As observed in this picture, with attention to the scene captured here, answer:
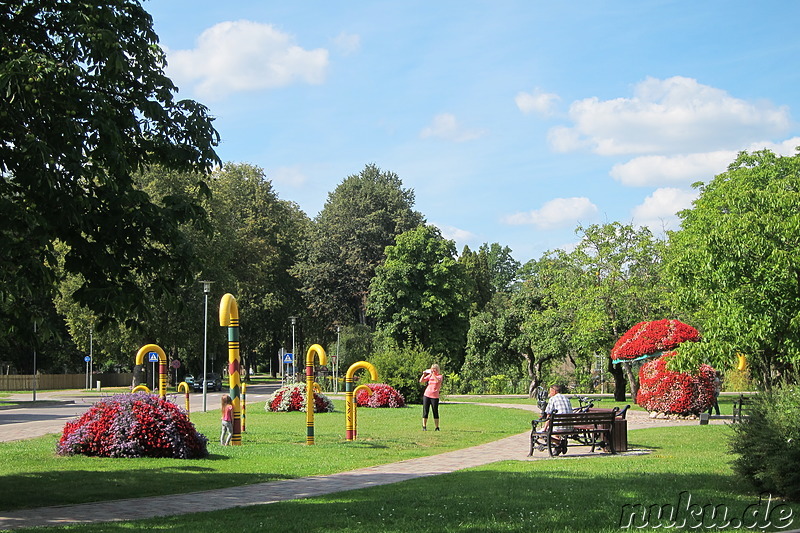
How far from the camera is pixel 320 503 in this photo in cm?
967

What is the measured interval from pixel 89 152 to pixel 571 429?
1044 centimetres

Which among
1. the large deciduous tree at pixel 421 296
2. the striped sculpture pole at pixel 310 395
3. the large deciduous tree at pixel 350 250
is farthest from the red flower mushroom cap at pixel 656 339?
the large deciduous tree at pixel 350 250

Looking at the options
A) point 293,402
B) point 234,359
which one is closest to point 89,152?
point 234,359

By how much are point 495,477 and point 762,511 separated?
13.4ft

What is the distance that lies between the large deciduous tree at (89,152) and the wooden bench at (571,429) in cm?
808

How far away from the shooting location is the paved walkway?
9234 millimetres

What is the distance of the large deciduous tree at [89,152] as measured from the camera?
8.73m

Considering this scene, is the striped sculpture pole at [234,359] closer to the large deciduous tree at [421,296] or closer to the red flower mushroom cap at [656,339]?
the red flower mushroom cap at [656,339]

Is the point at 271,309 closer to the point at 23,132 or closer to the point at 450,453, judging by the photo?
the point at 450,453

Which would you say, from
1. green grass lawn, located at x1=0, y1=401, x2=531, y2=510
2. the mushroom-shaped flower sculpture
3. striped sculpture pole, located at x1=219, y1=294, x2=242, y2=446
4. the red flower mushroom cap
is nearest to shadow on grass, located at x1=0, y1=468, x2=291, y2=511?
green grass lawn, located at x1=0, y1=401, x2=531, y2=510

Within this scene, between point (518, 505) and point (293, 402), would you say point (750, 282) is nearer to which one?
point (518, 505)

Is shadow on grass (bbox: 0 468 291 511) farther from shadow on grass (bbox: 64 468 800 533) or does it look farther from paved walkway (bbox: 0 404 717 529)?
shadow on grass (bbox: 64 468 800 533)

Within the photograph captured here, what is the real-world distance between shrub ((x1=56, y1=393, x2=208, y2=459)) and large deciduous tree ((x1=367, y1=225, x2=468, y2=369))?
46524 mm

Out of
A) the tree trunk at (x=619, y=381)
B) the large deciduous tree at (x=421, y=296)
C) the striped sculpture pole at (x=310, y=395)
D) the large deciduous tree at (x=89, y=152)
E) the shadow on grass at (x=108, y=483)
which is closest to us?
the large deciduous tree at (x=89, y=152)
